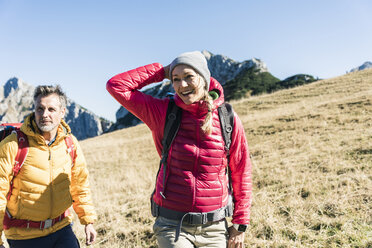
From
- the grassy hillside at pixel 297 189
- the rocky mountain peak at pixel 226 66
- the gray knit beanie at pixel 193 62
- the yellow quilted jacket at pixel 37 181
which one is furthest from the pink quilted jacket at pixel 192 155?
the rocky mountain peak at pixel 226 66

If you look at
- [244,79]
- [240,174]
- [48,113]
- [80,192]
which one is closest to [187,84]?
[240,174]

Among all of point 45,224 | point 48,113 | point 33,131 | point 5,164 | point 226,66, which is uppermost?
point 226,66

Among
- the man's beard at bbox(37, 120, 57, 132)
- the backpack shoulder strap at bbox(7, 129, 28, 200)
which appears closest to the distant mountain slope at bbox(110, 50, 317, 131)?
the man's beard at bbox(37, 120, 57, 132)

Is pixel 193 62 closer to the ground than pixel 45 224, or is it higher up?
higher up

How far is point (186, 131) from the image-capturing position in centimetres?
255

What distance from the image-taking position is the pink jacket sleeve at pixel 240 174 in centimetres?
263

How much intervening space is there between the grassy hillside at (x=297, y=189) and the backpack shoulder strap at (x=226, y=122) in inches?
89.9

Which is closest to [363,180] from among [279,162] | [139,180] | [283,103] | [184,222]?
[279,162]

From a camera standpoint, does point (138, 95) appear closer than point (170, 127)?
No

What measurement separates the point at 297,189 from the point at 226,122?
12.4ft

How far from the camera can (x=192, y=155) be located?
8.06 ft

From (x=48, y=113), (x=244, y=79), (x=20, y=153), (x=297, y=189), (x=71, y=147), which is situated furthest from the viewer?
(x=244, y=79)

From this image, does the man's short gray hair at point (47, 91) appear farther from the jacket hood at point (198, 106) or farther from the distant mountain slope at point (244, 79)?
the distant mountain slope at point (244, 79)

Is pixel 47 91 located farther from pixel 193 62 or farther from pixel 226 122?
pixel 226 122
